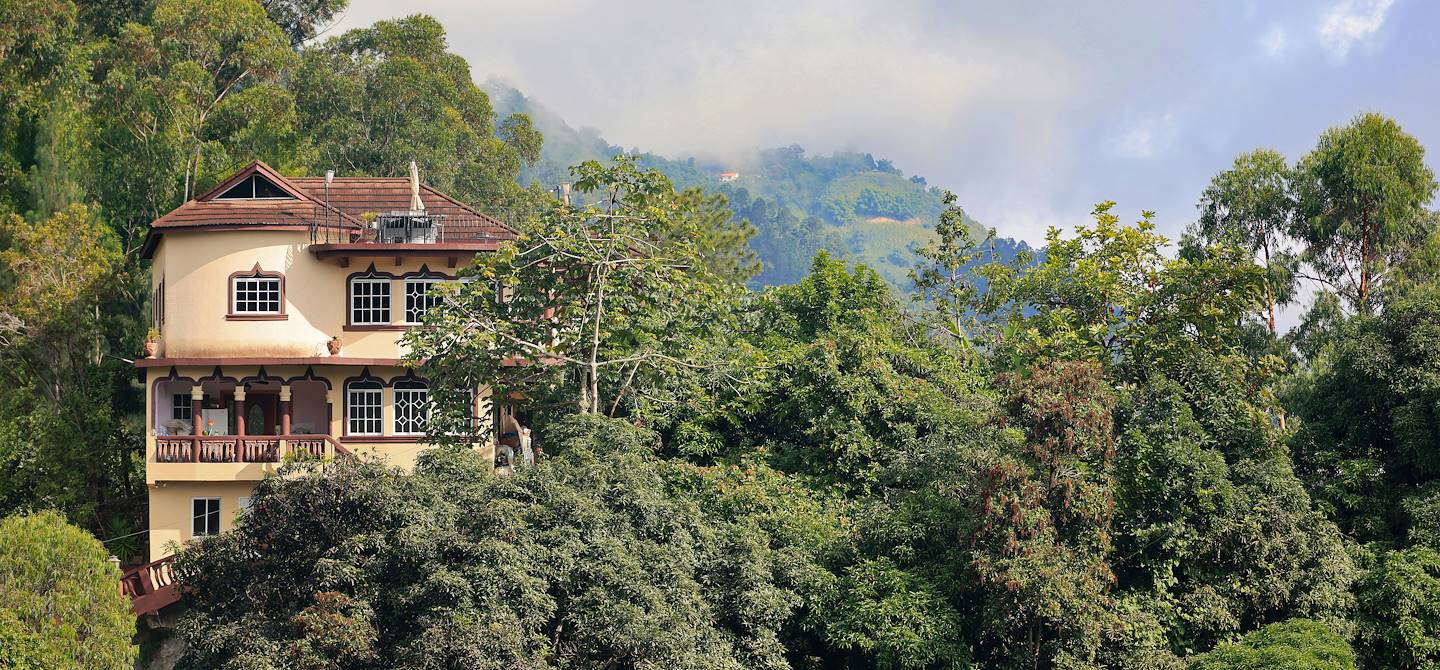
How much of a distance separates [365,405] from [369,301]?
2067 millimetres

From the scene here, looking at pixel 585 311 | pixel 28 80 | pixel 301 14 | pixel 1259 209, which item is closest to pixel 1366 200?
pixel 1259 209

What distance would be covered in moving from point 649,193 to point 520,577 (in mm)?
9222

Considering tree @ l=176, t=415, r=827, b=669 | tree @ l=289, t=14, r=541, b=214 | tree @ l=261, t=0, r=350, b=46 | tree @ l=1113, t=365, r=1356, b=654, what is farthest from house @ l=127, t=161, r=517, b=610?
tree @ l=261, t=0, r=350, b=46

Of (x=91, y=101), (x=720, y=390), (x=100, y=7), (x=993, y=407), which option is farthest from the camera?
(x=100, y=7)

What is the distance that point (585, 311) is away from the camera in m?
26.6

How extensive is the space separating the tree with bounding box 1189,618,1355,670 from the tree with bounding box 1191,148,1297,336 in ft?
52.2

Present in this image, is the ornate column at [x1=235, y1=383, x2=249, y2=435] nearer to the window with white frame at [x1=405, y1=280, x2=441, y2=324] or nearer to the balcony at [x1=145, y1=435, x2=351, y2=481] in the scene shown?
the balcony at [x1=145, y1=435, x2=351, y2=481]

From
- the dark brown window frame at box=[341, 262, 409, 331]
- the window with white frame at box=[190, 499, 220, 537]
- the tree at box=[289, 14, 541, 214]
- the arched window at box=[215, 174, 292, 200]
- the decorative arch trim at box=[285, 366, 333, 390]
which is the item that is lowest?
the window with white frame at box=[190, 499, 220, 537]

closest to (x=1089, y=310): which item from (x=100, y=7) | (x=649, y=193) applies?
(x=649, y=193)

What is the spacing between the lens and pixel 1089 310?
30891mm

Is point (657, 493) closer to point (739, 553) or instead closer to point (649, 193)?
point (739, 553)

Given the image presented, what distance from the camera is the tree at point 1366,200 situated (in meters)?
36.0

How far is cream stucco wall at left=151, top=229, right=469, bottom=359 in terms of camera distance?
29547 millimetres

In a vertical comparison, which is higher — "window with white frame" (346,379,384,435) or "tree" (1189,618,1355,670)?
"window with white frame" (346,379,384,435)
